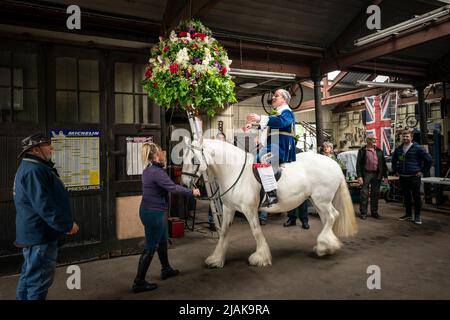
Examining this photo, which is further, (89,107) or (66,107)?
(89,107)

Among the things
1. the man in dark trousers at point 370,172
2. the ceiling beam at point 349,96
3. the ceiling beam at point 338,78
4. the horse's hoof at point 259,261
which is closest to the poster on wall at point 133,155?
the horse's hoof at point 259,261

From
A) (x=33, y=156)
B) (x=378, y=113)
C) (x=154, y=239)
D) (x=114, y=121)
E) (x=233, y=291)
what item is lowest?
(x=233, y=291)

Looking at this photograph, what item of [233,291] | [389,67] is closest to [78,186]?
[233,291]

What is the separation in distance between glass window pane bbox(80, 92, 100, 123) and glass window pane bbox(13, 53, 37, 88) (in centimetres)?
57

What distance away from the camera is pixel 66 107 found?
4004 mm

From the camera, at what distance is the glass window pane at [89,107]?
4109mm

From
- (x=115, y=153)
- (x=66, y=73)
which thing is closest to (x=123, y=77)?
(x=66, y=73)

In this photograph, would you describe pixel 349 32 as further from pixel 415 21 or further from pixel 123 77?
pixel 123 77

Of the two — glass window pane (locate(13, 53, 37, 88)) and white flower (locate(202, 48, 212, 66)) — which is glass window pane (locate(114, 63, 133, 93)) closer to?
glass window pane (locate(13, 53, 37, 88))

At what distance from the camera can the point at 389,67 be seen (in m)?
7.08

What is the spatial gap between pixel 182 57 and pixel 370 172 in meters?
4.80

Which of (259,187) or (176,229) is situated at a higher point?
(259,187)

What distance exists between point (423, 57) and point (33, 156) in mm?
8057

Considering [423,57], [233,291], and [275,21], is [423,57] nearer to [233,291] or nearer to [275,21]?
[275,21]
